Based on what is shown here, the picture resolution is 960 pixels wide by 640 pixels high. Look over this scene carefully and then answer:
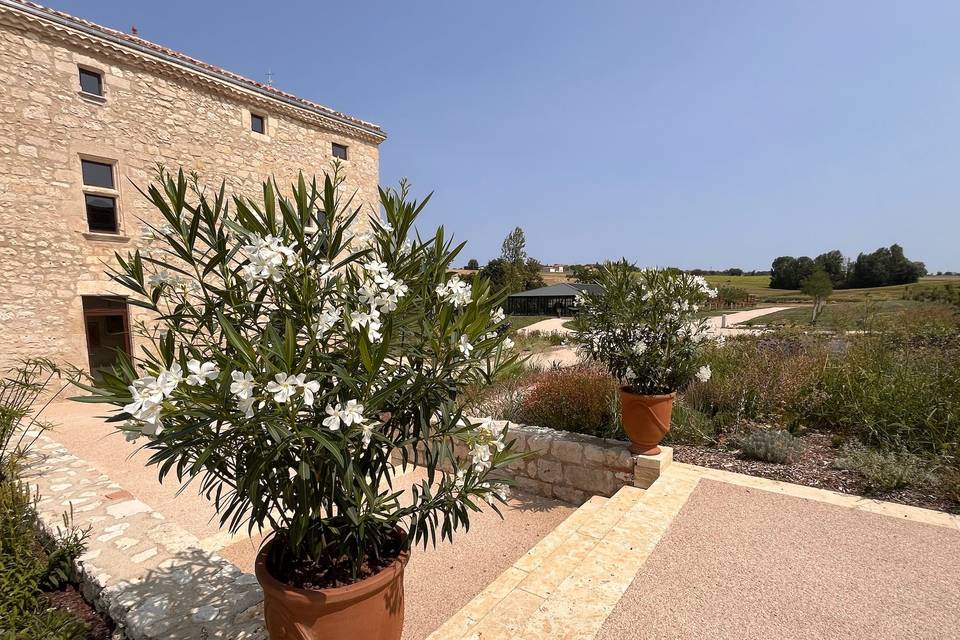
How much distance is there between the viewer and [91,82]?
732cm

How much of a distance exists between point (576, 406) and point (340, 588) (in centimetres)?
356

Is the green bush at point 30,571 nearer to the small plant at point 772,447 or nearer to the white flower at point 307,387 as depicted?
the white flower at point 307,387

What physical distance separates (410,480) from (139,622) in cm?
259

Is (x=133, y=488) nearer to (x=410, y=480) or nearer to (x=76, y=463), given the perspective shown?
(x=76, y=463)

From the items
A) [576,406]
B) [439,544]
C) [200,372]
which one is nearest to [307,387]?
[200,372]

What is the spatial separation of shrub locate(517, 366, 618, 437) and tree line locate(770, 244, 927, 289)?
131 ft

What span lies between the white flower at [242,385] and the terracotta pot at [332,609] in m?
0.76

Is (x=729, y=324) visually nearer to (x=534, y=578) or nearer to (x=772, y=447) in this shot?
(x=772, y=447)

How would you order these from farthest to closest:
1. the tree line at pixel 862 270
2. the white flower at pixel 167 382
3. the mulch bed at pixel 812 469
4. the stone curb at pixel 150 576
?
the tree line at pixel 862 270, the mulch bed at pixel 812 469, the stone curb at pixel 150 576, the white flower at pixel 167 382

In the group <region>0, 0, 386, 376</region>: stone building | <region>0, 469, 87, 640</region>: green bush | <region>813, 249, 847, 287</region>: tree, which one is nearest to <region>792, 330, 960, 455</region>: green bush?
<region>0, 469, 87, 640</region>: green bush

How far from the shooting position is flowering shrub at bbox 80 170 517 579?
112cm

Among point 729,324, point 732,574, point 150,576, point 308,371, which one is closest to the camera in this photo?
point 308,371

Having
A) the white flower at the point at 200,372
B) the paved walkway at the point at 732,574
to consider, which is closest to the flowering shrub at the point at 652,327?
the paved walkway at the point at 732,574

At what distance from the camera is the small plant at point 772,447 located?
12.6ft
